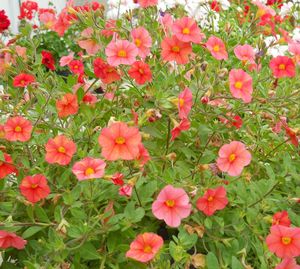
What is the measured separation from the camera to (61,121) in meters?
1.52

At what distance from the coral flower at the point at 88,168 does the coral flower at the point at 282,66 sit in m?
0.55

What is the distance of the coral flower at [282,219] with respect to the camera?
4.14 ft

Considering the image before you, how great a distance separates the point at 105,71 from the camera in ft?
4.71

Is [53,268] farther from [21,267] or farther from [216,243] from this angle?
[216,243]

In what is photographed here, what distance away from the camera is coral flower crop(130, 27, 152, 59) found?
141cm

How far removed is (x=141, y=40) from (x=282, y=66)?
14.4 inches

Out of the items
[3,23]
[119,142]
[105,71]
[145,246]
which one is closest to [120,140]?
[119,142]

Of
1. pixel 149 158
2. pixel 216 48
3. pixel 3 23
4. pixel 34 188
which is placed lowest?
pixel 3 23

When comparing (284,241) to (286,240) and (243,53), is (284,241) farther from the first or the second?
(243,53)

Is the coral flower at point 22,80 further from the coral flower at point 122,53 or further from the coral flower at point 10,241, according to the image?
the coral flower at point 10,241

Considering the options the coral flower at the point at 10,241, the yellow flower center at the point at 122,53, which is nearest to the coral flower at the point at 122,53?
the yellow flower center at the point at 122,53

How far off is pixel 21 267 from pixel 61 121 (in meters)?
0.39

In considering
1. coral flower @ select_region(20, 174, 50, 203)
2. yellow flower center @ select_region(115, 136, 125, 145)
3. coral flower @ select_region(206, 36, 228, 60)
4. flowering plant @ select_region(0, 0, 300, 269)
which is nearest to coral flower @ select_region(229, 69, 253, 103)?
flowering plant @ select_region(0, 0, 300, 269)

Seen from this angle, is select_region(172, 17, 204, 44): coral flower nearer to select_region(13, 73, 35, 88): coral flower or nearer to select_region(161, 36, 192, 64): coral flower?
select_region(161, 36, 192, 64): coral flower
